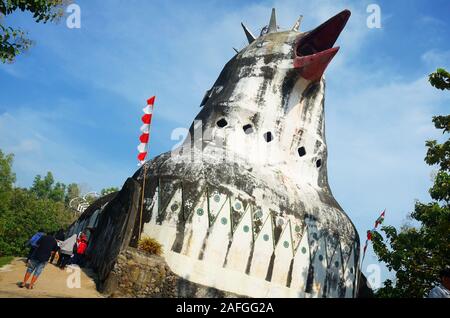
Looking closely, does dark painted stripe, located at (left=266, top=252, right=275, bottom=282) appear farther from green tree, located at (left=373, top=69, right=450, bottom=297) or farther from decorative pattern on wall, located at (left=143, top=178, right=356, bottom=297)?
green tree, located at (left=373, top=69, right=450, bottom=297)

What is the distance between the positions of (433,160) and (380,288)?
Answer: 346 inches

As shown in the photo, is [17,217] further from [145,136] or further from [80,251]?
[145,136]

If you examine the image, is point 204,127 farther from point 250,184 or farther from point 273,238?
point 273,238

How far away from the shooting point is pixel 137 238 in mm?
11672

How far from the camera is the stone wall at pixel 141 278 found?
988 cm

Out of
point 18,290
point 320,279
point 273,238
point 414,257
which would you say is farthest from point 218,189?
point 414,257

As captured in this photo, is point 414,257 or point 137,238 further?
point 414,257

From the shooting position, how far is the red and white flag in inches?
483

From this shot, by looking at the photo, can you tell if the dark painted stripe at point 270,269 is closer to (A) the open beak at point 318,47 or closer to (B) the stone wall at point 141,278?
(B) the stone wall at point 141,278

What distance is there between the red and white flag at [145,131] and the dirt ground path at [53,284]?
13.4 ft

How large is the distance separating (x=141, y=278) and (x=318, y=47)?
14.0 m

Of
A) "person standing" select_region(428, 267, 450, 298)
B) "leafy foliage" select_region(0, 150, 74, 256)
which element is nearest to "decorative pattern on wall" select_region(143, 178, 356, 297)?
"person standing" select_region(428, 267, 450, 298)

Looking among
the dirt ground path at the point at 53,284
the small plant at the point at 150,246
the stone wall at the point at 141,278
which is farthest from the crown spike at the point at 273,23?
the dirt ground path at the point at 53,284

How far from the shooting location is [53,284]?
1062 centimetres
